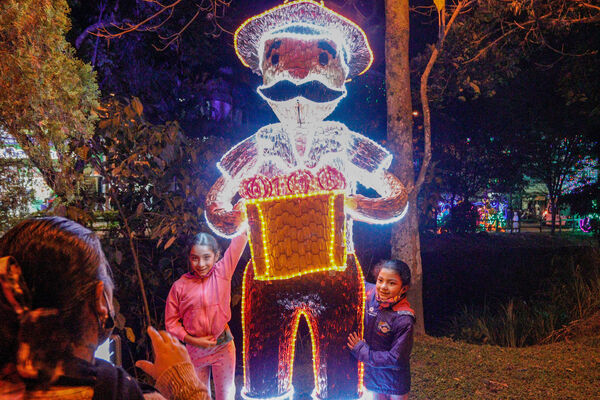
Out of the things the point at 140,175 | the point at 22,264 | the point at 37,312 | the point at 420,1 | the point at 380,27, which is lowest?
the point at 37,312

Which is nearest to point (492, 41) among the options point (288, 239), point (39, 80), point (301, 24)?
point (301, 24)

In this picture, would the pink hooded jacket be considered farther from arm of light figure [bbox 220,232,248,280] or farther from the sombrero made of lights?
the sombrero made of lights

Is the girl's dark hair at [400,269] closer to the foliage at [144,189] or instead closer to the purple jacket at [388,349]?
the purple jacket at [388,349]

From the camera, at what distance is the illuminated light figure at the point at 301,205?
268cm

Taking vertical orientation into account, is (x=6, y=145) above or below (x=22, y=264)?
above

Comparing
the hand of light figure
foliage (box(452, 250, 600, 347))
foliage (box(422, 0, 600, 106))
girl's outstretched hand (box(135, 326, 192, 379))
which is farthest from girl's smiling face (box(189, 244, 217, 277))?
foliage (box(452, 250, 600, 347))

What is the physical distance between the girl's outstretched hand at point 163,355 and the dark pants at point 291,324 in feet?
4.46

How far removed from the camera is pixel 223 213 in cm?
285

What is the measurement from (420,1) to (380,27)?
145 cm

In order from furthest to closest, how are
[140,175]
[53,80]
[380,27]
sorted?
[380,27]
[140,175]
[53,80]

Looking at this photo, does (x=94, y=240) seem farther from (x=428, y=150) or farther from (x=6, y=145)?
(x=428, y=150)

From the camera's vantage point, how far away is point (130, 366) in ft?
15.6

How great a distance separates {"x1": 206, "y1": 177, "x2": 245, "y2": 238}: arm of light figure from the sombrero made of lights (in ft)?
3.29

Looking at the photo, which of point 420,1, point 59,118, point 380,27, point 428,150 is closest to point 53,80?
point 59,118
